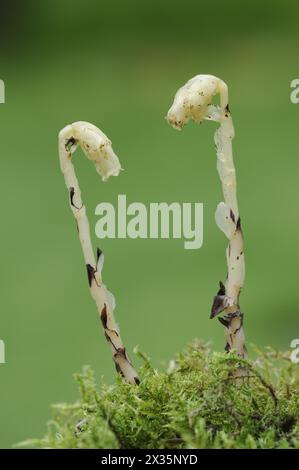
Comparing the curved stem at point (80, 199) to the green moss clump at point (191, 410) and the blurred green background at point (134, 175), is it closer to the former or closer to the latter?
the green moss clump at point (191, 410)

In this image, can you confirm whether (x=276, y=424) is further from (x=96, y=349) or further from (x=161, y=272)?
(x=161, y=272)

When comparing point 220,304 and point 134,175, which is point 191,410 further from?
point 134,175

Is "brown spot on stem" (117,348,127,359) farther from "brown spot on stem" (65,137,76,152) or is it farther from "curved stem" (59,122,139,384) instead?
"brown spot on stem" (65,137,76,152)

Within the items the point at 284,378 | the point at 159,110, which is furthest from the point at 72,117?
the point at 284,378

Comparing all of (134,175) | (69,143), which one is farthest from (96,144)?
(134,175)

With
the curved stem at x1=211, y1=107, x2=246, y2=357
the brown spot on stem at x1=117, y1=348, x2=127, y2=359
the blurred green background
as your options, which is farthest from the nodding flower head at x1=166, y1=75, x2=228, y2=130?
the blurred green background

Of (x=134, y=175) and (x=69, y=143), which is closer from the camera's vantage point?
(x=69, y=143)

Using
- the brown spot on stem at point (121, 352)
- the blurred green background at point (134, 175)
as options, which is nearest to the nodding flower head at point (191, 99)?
the brown spot on stem at point (121, 352)
